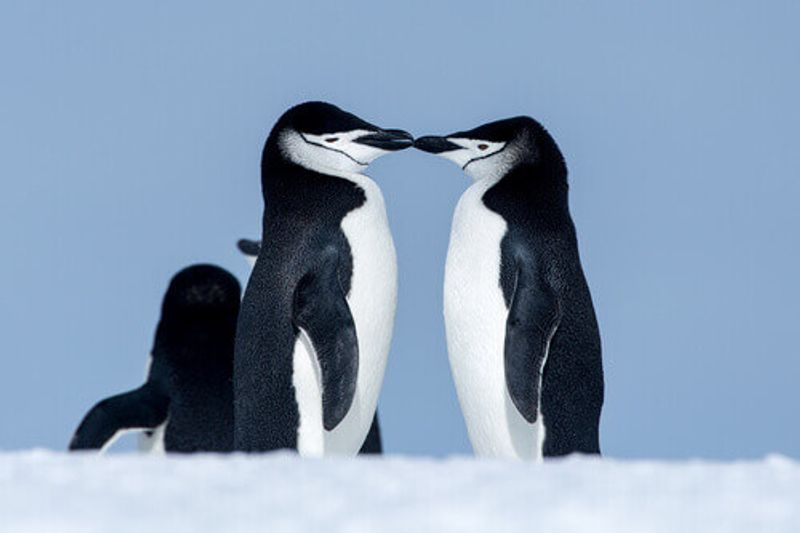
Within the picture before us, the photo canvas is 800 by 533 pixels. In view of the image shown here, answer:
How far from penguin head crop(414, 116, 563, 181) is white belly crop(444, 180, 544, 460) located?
25cm

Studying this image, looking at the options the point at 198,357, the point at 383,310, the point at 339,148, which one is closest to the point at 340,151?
the point at 339,148

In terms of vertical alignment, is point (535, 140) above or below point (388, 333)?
above

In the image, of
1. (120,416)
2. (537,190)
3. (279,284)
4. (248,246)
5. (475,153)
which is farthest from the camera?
(248,246)

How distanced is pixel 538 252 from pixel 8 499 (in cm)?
364

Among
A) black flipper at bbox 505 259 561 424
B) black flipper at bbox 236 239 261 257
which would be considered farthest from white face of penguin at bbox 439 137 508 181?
black flipper at bbox 236 239 261 257

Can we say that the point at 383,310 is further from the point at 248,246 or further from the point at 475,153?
the point at 248,246

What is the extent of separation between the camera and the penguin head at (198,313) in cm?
746

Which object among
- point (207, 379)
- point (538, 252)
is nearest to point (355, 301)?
point (538, 252)

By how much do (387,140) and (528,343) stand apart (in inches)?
47.4

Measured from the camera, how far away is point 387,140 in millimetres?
6395

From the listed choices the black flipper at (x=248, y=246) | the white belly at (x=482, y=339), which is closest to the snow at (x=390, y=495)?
the white belly at (x=482, y=339)

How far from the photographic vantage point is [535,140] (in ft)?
20.3

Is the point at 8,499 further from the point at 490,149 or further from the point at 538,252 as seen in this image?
the point at 490,149

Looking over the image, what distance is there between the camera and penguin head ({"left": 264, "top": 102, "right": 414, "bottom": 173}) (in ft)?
20.1
